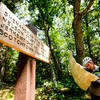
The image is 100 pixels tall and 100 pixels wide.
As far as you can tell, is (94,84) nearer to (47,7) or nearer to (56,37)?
(47,7)

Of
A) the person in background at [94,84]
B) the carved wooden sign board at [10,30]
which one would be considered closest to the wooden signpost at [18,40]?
the carved wooden sign board at [10,30]

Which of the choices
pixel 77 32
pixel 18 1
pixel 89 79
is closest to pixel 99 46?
pixel 77 32

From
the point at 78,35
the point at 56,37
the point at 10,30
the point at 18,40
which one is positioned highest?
the point at 56,37

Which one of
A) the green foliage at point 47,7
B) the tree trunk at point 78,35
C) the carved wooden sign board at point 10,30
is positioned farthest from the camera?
the green foliage at point 47,7

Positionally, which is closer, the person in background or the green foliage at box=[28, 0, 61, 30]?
the person in background

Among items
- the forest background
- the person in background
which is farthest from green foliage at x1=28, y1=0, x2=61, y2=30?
the person in background

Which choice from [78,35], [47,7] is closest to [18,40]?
[78,35]

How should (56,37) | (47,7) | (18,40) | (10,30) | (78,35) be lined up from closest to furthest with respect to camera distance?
(10,30), (18,40), (78,35), (47,7), (56,37)

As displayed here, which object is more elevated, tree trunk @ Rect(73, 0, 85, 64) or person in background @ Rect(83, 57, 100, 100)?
tree trunk @ Rect(73, 0, 85, 64)

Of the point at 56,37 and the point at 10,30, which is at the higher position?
the point at 56,37

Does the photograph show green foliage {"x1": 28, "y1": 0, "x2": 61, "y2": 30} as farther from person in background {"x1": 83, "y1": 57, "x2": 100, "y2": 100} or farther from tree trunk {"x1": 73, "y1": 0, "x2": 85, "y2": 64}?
person in background {"x1": 83, "y1": 57, "x2": 100, "y2": 100}

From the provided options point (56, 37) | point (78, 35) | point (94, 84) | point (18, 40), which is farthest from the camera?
point (56, 37)

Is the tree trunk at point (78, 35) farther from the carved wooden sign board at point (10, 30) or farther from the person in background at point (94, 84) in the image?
the carved wooden sign board at point (10, 30)

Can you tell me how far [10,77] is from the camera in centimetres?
1178
